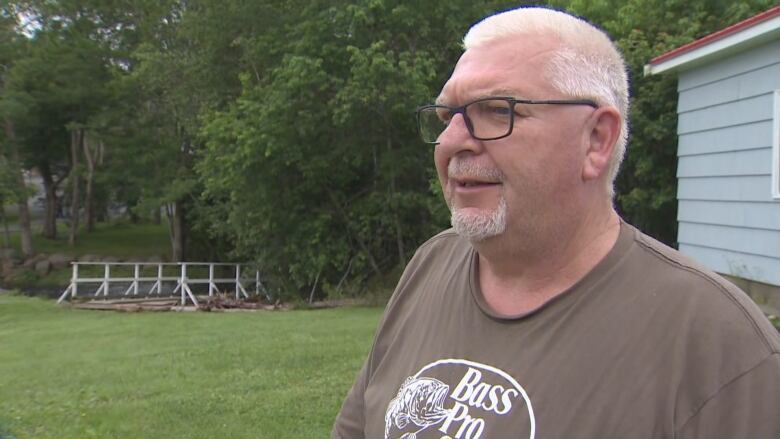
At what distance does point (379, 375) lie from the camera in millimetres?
1938

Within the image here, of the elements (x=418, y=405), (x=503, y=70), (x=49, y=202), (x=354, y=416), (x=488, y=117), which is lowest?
(x=49, y=202)

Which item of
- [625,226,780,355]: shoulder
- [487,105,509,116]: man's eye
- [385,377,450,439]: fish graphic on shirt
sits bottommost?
[385,377,450,439]: fish graphic on shirt

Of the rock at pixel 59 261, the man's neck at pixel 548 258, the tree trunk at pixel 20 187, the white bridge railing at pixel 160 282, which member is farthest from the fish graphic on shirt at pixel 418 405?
the rock at pixel 59 261

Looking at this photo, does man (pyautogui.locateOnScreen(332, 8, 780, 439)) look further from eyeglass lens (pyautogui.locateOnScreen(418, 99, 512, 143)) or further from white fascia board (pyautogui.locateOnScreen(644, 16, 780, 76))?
white fascia board (pyautogui.locateOnScreen(644, 16, 780, 76))

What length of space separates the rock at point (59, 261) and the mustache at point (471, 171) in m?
28.7

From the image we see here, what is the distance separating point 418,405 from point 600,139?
738 mm

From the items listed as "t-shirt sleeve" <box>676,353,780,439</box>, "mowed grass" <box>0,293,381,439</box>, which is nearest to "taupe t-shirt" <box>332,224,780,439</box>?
"t-shirt sleeve" <box>676,353,780,439</box>

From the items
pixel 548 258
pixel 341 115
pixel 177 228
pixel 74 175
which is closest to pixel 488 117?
pixel 548 258

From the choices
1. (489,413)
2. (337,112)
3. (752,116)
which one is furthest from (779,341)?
(337,112)

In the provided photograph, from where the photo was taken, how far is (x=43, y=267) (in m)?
27.1

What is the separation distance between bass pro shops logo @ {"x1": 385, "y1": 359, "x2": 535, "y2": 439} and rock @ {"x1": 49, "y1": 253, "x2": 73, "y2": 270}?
28625 mm

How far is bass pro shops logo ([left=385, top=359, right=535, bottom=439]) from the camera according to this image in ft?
4.74

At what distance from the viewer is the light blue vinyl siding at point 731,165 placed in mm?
6727

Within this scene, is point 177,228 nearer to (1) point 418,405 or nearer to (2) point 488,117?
(1) point 418,405
